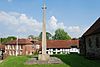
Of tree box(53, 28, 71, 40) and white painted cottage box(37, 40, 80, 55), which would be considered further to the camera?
tree box(53, 28, 71, 40)

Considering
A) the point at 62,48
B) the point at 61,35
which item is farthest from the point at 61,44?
the point at 61,35

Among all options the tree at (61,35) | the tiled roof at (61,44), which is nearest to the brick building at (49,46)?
the tiled roof at (61,44)

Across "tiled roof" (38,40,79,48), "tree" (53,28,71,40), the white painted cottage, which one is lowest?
the white painted cottage

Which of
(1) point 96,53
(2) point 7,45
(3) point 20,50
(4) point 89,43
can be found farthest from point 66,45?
(1) point 96,53

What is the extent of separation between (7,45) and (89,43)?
52.5 metres

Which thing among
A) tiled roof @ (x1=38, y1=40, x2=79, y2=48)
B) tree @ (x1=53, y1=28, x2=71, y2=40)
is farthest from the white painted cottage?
tree @ (x1=53, y1=28, x2=71, y2=40)

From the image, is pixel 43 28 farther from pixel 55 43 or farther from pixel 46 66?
pixel 55 43

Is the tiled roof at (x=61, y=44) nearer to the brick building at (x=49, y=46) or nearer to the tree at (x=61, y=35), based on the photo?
the brick building at (x=49, y=46)

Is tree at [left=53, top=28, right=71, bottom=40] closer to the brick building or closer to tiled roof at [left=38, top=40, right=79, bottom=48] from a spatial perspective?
the brick building

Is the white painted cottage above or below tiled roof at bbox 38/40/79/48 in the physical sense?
below

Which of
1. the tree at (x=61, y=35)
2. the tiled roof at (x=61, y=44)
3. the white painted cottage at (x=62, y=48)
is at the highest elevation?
the tree at (x=61, y=35)

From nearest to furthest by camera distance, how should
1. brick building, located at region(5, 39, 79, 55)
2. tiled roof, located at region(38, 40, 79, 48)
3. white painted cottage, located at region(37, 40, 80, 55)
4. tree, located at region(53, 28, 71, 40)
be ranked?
1. white painted cottage, located at region(37, 40, 80, 55)
2. brick building, located at region(5, 39, 79, 55)
3. tiled roof, located at region(38, 40, 79, 48)
4. tree, located at region(53, 28, 71, 40)

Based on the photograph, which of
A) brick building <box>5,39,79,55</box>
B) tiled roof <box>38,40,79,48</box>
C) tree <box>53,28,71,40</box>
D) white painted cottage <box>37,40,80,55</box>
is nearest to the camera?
white painted cottage <box>37,40,80,55</box>

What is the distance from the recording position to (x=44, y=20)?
2978 cm
